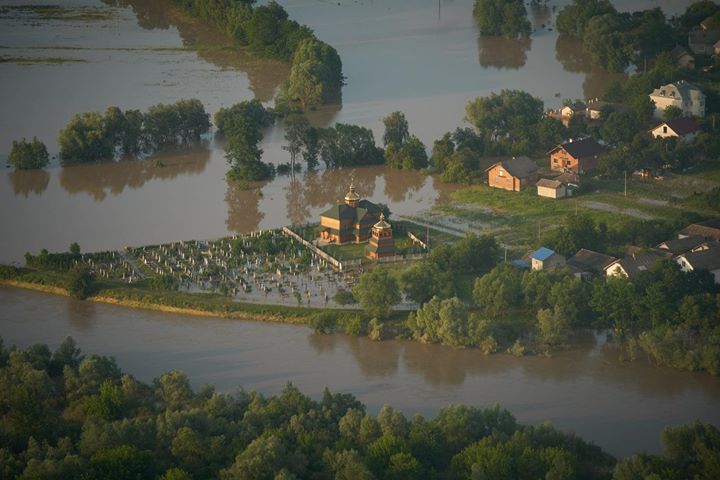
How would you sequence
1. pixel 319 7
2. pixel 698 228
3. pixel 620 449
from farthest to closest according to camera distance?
pixel 319 7 < pixel 698 228 < pixel 620 449

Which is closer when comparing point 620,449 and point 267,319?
point 620,449

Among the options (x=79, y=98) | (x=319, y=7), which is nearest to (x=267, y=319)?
(x=79, y=98)

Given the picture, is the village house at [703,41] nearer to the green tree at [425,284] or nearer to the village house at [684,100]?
the village house at [684,100]

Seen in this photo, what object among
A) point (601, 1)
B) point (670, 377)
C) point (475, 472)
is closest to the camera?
point (475, 472)

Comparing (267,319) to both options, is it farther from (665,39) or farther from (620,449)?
(665,39)

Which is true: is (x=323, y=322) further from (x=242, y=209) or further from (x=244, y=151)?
(x=244, y=151)

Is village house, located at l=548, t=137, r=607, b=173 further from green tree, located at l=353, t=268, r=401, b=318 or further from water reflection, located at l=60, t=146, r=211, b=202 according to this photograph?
green tree, located at l=353, t=268, r=401, b=318

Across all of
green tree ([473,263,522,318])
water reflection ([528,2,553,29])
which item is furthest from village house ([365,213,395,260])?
water reflection ([528,2,553,29])
